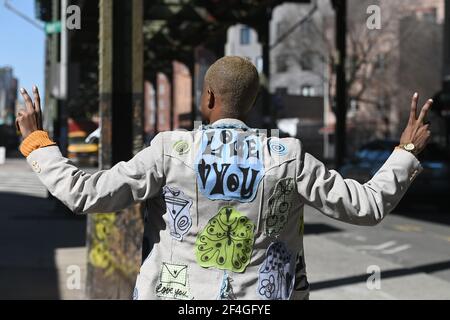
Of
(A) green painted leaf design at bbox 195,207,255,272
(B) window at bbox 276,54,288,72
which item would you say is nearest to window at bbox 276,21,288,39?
(B) window at bbox 276,54,288,72

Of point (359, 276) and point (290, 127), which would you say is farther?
point (290, 127)

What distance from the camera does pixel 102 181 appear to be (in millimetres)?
2404

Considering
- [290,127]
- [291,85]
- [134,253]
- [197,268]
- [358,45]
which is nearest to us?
[197,268]

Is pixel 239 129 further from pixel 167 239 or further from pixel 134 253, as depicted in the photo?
pixel 134 253

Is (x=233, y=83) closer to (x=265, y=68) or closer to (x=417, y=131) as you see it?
(x=417, y=131)

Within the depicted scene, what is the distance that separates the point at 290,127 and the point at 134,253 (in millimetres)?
39475

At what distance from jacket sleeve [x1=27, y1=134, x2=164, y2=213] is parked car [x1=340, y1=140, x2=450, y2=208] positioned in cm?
1527

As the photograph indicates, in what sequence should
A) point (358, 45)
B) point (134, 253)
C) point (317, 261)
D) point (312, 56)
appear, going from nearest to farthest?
point (134, 253)
point (317, 261)
point (358, 45)
point (312, 56)

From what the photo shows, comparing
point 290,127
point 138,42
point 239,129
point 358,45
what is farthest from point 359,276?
point 358,45

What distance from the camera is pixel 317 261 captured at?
31.6ft

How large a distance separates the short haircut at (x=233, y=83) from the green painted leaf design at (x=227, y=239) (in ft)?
1.22

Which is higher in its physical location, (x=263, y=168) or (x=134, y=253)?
(x=263, y=168)

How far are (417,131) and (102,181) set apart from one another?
1.14m

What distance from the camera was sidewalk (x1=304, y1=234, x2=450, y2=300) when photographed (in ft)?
24.9
